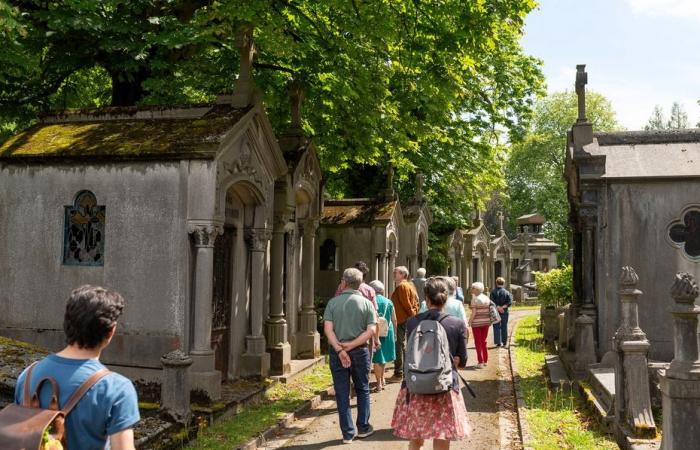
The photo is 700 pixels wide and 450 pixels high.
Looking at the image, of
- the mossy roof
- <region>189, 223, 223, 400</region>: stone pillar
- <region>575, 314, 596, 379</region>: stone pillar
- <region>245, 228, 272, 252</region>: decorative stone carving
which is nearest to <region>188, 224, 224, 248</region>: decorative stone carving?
<region>189, 223, 223, 400</region>: stone pillar

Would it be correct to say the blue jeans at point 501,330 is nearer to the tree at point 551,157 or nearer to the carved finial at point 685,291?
the carved finial at point 685,291

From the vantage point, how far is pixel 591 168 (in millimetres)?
10703

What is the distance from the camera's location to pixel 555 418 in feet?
27.4

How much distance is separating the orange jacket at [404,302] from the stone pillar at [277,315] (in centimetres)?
235

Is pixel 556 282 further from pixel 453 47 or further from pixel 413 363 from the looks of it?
pixel 413 363

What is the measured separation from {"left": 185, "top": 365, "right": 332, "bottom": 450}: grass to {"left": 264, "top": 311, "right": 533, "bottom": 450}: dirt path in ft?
0.97

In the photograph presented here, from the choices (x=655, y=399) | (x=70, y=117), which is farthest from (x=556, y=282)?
(x=70, y=117)

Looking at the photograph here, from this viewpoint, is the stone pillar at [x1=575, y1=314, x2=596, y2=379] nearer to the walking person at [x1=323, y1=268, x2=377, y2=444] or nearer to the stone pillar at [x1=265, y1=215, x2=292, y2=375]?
the walking person at [x1=323, y1=268, x2=377, y2=444]

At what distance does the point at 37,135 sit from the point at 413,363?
7.41 m

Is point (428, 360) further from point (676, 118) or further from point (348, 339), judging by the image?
point (676, 118)

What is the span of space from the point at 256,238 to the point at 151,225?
2.29 m

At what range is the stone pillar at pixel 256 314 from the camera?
1084 centimetres

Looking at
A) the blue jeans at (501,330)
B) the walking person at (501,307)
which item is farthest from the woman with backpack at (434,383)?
the blue jeans at (501,330)

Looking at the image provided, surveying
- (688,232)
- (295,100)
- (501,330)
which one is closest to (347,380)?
(688,232)
